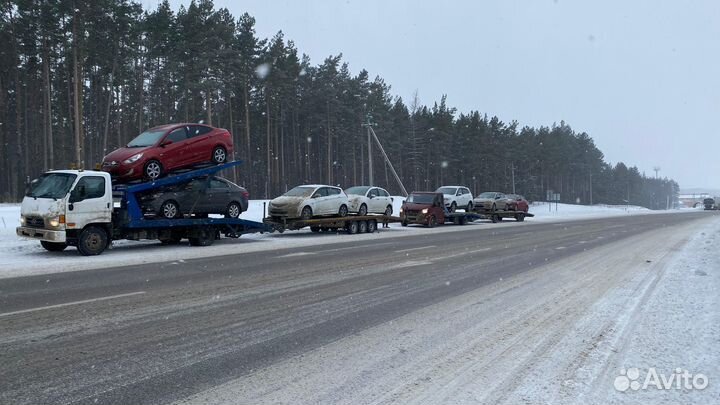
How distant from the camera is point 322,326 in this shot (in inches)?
258

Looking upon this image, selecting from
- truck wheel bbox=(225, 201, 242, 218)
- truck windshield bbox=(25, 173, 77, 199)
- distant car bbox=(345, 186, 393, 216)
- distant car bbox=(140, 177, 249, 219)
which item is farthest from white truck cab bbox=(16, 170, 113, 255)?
distant car bbox=(345, 186, 393, 216)

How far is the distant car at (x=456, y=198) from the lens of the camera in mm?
31969

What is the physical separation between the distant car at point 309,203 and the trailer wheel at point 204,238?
3.81 m

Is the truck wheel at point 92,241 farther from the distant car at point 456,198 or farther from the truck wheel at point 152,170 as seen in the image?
the distant car at point 456,198

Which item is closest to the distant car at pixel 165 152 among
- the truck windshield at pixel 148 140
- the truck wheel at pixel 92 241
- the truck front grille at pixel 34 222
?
the truck windshield at pixel 148 140

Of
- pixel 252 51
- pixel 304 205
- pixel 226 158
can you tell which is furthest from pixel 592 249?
pixel 252 51

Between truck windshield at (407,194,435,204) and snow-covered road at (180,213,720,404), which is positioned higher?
truck windshield at (407,194,435,204)

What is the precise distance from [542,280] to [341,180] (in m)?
68.5

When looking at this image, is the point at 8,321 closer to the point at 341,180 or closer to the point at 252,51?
the point at 252,51

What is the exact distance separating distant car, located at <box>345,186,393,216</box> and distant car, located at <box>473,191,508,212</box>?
1241 cm

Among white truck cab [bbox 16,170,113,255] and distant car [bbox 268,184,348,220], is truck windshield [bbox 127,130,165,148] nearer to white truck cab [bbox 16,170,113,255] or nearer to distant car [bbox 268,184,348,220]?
white truck cab [bbox 16,170,113,255]

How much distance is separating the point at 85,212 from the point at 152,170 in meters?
2.10

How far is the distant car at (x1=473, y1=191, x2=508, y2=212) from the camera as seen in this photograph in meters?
37.2

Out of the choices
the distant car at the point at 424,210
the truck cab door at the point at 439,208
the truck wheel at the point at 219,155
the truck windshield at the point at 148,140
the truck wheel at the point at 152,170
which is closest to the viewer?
the truck wheel at the point at 152,170
